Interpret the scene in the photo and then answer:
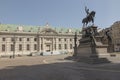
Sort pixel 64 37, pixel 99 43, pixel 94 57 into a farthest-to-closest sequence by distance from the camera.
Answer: pixel 64 37 < pixel 99 43 < pixel 94 57

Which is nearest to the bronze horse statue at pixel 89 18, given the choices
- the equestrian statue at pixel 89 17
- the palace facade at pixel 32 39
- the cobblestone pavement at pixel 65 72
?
the equestrian statue at pixel 89 17

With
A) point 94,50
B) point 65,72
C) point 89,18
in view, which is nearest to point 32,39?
point 89,18

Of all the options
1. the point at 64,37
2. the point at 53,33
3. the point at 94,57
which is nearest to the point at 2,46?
the point at 53,33

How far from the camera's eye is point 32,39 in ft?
323

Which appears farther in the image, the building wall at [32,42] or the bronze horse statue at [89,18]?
the building wall at [32,42]

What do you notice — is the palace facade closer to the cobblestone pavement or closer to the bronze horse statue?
the bronze horse statue

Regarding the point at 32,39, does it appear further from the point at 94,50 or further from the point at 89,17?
the point at 94,50

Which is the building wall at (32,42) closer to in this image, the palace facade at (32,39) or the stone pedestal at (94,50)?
the palace facade at (32,39)

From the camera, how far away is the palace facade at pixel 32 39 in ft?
301

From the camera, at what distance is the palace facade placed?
91650 millimetres

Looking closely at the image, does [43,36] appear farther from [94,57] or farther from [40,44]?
[94,57]

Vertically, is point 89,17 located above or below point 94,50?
above

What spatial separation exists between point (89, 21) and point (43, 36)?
67.9 m

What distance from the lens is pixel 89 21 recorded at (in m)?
36.3
